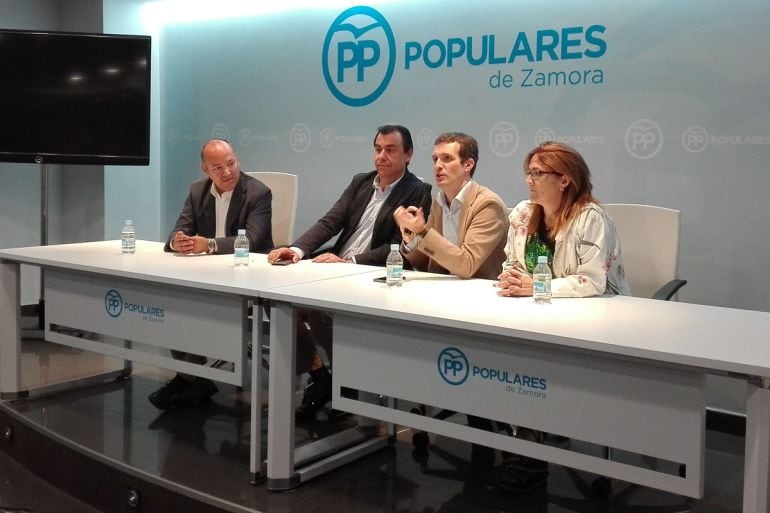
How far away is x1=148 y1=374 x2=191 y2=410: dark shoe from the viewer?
12.6 ft

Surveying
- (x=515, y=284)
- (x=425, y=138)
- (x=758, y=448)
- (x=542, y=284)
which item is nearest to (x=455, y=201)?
(x=515, y=284)

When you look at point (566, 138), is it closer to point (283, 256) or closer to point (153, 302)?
point (283, 256)

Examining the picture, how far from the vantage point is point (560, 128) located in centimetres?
442

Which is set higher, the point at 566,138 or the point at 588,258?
the point at 566,138

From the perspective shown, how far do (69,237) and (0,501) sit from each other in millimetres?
3494

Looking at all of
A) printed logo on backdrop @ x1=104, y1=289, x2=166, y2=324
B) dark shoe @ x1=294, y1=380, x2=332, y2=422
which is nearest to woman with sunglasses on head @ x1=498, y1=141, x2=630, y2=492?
dark shoe @ x1=294, y1=380, x2=332, y2=422

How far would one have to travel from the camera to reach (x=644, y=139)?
4145mm

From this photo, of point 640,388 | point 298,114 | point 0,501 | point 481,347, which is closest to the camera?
point 640,388

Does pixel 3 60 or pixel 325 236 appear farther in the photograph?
pixel 3 60

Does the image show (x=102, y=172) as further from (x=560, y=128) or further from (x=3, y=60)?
(x=560, y=128)

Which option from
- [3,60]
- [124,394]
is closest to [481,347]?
[124,394]

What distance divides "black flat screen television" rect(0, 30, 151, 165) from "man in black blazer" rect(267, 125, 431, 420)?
187cm

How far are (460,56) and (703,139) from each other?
151 cm

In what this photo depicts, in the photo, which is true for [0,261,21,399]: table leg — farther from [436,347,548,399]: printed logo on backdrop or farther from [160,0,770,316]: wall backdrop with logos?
[436,347,548,399]: printed logo on backdrop
